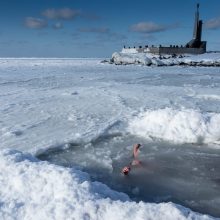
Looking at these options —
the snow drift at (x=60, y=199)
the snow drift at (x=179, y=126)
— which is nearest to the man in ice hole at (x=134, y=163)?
the snow drift at (x=60, y=199)

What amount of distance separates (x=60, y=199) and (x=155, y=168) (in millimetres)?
2306

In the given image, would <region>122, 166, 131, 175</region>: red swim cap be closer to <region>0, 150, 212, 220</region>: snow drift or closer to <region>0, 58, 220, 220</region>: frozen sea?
<region>0, 58, 220, 220</region>: frozen sea

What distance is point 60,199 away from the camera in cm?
404

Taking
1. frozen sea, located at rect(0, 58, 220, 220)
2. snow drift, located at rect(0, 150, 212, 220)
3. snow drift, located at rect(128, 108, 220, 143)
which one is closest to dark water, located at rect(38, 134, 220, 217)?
frozen sea, located at rect(0, 58, 220, 220)

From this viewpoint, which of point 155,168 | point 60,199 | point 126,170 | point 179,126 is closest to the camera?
point 60,199

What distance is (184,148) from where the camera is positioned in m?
7.04

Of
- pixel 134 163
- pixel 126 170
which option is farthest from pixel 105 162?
pixel 126 170

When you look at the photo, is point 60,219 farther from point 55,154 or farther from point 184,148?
point 184,148

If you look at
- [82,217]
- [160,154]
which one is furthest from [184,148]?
[82,217]

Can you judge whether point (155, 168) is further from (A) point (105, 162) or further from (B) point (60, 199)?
(B) point (60, 199)

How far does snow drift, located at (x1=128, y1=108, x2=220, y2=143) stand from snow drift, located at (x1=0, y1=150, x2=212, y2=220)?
3286 mm

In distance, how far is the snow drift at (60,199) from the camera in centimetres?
370

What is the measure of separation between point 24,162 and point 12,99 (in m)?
8.81

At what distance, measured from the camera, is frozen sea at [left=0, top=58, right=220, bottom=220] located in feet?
12.8
